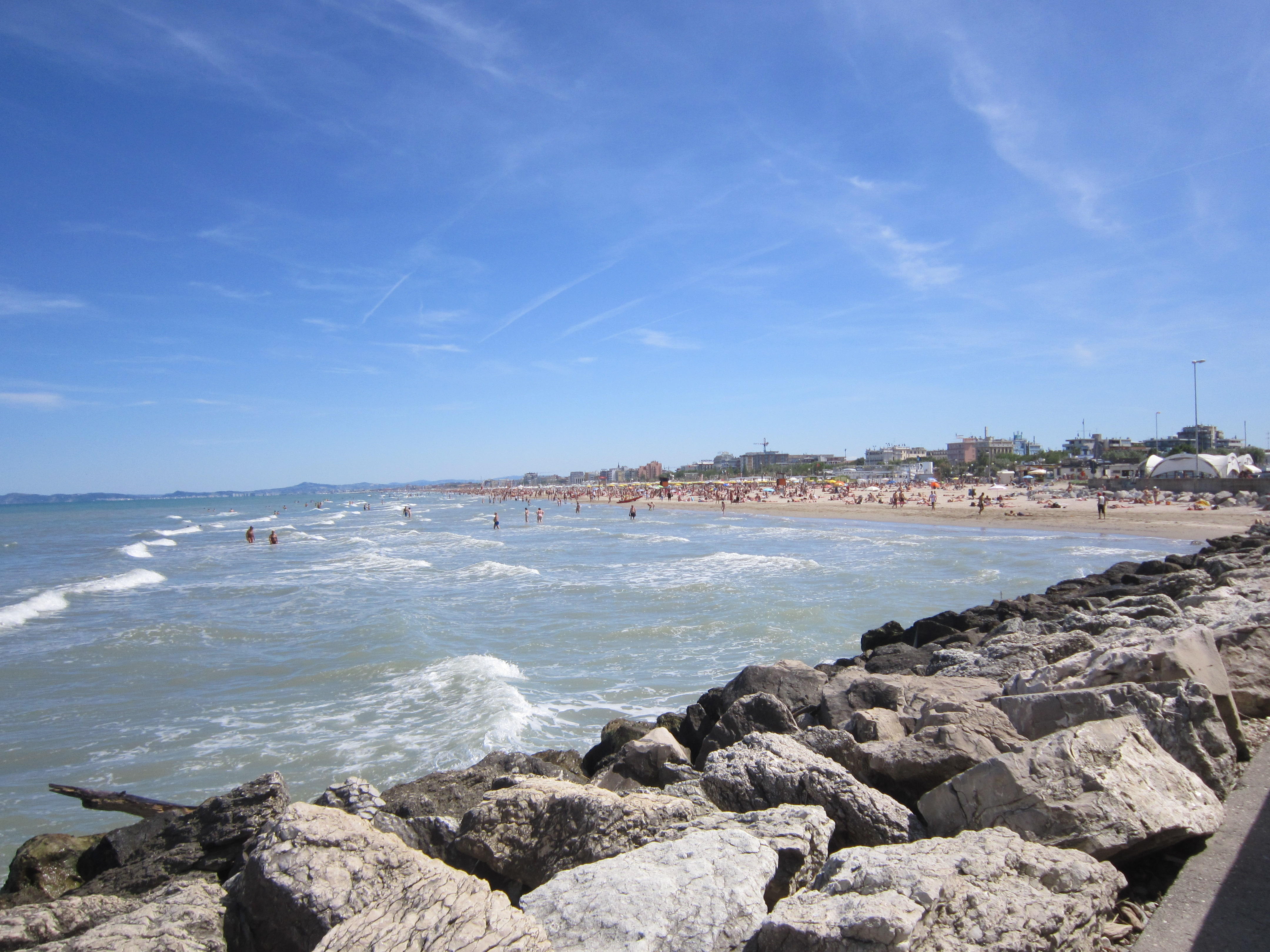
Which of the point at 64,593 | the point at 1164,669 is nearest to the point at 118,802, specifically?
the point at 1164,669

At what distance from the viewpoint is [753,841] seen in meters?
3.00

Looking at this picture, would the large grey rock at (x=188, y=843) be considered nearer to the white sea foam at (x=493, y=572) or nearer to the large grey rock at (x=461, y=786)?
the large grey rock at (x=461, y=786)

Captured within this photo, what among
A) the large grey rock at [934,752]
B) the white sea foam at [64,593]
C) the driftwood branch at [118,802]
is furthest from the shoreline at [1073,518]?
the white sea foam at [64,593]

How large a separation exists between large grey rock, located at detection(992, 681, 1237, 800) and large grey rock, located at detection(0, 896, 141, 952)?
4.97m

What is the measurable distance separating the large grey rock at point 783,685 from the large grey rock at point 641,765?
4.57 feet

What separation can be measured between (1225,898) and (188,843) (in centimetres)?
514

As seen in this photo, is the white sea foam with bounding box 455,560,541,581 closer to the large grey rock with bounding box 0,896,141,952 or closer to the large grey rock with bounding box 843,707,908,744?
the large grey rock with bounding box 843,707,908,744

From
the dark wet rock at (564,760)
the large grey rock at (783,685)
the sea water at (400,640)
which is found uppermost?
the large grey rock at (783,685)

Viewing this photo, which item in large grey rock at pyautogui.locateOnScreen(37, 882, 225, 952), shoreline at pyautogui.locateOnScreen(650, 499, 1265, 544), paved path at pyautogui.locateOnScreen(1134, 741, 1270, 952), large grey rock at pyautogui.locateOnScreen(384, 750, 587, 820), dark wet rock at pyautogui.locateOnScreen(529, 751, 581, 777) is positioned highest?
paved path at pyautogui.locateOnScreen(1134, 741, 1270, 952)

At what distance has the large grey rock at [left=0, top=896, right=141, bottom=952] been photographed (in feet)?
10.6

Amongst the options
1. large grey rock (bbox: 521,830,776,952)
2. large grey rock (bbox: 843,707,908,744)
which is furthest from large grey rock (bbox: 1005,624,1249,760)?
large grey rock (bbox: 521,830,776,952)

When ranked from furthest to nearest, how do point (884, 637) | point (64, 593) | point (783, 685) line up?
point (64, 593) < point (884, 637) < point (783, 685)

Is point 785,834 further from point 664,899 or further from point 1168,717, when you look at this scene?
point 1168,717

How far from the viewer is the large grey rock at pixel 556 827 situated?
3.34 meters
